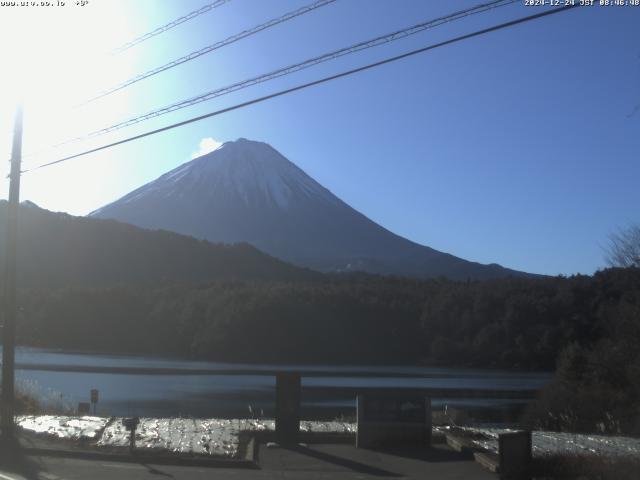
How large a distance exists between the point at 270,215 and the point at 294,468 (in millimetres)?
80461

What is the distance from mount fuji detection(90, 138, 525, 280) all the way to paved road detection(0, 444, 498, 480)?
59.0 meters

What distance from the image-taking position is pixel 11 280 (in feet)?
49.1

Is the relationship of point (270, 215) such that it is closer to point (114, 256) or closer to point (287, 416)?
point (114, 256)

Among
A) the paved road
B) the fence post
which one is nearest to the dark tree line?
the fence post

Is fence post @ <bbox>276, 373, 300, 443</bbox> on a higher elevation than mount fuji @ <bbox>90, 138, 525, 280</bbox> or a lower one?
lower

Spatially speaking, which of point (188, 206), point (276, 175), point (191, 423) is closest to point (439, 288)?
point (191, 423)

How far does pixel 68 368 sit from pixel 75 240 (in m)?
34.1

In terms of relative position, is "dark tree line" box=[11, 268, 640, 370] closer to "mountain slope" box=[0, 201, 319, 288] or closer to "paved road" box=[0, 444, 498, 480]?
"mountain slope" box=[0, 201, 319, 288]

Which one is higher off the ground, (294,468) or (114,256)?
(114,256)

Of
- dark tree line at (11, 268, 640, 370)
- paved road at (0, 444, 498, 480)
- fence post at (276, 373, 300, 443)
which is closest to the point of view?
paved road at (0, 444, 498, 480)

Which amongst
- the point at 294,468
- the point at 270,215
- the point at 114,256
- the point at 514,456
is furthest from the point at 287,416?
the point at 270,215

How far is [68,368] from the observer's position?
15.1 metres

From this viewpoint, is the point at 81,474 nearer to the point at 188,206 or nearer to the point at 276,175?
the point at 188,206

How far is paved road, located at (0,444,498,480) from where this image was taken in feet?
34.7
